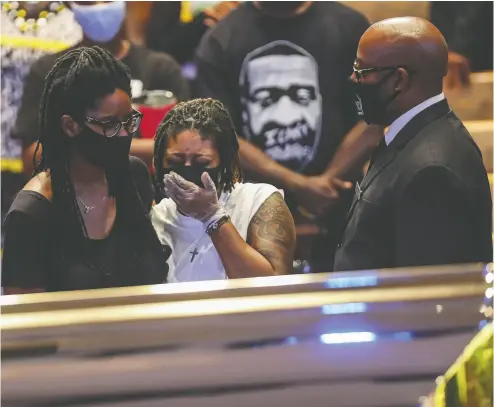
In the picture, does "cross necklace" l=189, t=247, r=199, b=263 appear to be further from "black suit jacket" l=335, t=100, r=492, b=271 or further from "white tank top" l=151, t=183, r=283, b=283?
"black suit jacket" l=335, t=100, r=492, b=271

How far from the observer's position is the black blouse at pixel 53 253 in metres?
0.71

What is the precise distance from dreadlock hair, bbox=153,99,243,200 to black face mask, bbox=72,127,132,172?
0.16 ft

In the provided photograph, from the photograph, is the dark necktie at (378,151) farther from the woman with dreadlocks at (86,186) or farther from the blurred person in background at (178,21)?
the blurred person in background at (178,21)

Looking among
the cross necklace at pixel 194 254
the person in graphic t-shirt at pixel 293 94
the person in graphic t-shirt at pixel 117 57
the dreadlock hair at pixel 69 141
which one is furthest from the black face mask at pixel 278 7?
the cross necklace at pixel 194 254

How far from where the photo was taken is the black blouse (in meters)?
0.71

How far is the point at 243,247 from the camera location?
0.80 m

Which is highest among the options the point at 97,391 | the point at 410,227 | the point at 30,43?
the point at 30,43

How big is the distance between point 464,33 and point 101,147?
57 centimetres

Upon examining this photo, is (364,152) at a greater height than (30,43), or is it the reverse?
(30,43)

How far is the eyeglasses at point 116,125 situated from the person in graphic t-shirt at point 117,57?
0.06 feet

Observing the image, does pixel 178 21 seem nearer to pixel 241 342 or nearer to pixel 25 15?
pixel 25 15

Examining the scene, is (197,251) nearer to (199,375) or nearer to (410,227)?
(410,227)

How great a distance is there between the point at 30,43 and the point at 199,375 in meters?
0.86

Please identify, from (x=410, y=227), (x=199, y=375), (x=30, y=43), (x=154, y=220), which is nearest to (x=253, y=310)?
(x=199, y=375)
